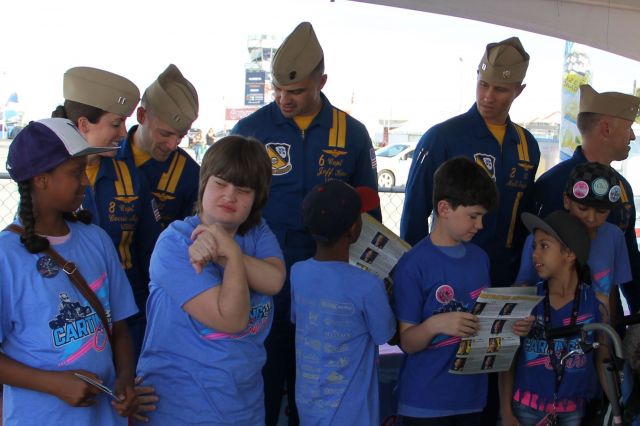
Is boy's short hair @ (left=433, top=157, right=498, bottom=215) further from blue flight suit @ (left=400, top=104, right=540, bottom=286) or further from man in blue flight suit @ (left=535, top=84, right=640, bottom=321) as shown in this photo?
man in blue flight suit @ (left=535, top=84, right=640, bottom=321)

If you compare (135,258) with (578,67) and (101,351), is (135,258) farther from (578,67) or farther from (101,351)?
(578,67)

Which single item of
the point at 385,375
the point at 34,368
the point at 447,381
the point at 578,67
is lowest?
the point at 385,375

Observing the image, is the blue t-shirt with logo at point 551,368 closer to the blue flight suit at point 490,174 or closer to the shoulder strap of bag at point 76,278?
the blue flight suit at point 490,174

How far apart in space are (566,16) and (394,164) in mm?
10283

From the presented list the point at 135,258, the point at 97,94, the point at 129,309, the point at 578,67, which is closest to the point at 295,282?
the point at 129,309

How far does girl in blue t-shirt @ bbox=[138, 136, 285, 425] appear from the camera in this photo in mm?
1749

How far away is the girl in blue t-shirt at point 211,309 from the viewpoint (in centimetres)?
175

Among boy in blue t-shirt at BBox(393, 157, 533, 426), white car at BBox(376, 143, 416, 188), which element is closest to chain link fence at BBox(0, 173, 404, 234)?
white car at BBox(376, 143, 416, 188)

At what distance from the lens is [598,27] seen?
4.24 m

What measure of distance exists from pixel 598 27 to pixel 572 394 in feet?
8.96

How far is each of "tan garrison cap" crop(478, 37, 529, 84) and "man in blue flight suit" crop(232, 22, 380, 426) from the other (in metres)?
0.70

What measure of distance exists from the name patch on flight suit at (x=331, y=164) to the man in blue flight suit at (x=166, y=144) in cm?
57

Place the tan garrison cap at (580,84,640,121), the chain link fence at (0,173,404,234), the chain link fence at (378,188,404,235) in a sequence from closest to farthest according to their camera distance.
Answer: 1. the tan garrison cap at (580,84,640,121)
2. the chain link fence at (0,173,404,234)
3. the chain link fence at (378,188,404,235)

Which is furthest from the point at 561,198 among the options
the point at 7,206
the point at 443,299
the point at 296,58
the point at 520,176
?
the point at 7,206
